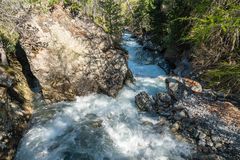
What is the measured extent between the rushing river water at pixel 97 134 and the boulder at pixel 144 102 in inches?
11.6

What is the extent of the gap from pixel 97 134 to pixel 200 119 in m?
4.29

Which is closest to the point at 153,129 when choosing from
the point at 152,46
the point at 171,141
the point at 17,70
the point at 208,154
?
the point at 171,141

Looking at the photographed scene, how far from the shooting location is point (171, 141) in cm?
977

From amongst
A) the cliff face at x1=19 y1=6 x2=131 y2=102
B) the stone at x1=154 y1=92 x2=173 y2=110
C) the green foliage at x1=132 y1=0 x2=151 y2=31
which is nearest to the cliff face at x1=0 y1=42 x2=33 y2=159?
the cliff face at x1=19 y1=6 x2=131 y2=102

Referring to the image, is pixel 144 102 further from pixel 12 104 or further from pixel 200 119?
pixel 12 104

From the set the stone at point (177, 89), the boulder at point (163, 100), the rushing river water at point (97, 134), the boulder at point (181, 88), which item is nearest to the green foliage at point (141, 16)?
the boulder at point (181, 88)

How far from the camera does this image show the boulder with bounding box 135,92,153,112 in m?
12.0

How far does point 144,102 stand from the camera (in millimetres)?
12281

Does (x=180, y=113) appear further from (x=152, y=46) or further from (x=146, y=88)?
(x=152, y=46)

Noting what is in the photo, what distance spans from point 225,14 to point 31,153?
24.3 ft

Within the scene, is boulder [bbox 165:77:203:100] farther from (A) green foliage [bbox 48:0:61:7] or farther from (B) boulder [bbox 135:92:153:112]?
(A) green foliage [bbox 48:0:61:7]

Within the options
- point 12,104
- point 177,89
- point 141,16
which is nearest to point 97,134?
point 12,104

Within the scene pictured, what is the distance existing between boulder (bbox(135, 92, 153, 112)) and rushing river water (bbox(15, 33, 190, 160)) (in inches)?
11.6

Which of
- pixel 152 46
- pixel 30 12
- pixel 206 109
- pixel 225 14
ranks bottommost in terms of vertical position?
pixel 152 46
